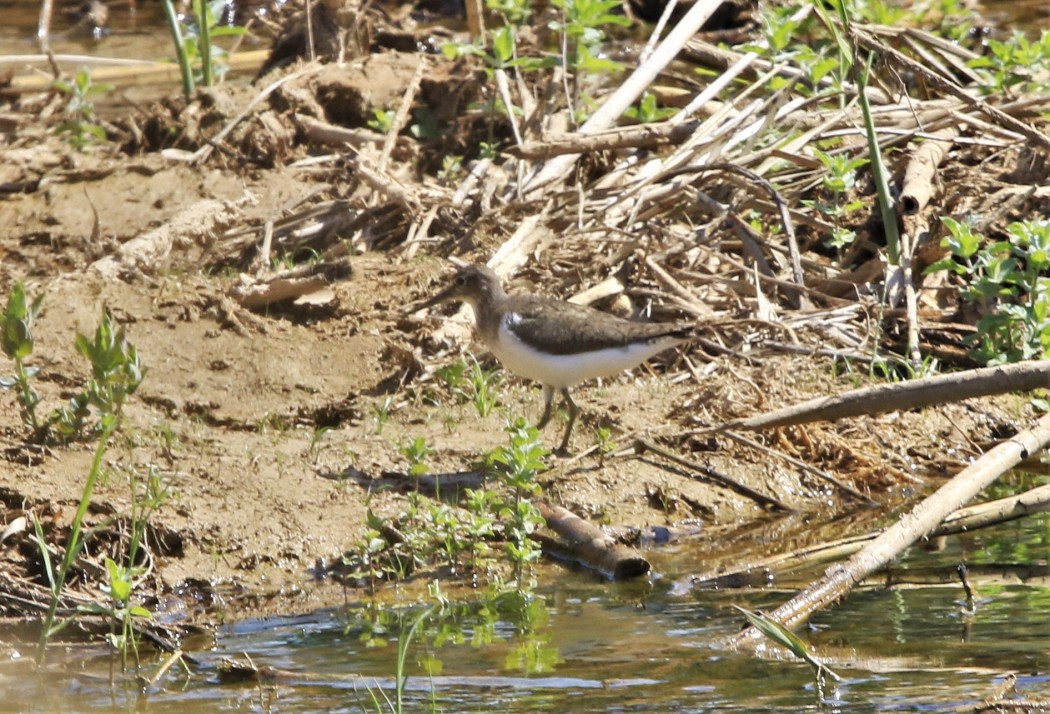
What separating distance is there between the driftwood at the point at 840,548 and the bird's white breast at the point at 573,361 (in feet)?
4.75

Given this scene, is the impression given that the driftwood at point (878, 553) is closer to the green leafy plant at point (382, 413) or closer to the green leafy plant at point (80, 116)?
the green leafy plant at point (382, 413)

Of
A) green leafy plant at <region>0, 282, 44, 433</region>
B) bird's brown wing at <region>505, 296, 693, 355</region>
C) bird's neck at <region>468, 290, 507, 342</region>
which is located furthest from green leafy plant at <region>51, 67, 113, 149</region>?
bird's brown wing at <region>505, 296, 693, 355</region>

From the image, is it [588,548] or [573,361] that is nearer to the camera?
[588,548]

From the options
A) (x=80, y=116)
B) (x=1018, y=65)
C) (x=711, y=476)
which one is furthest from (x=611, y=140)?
(x=80, y=116)

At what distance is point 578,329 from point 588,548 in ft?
4.30

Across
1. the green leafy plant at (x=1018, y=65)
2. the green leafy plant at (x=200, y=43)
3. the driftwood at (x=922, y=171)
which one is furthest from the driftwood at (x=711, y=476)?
the green leafy plant at (x=200, y=43)

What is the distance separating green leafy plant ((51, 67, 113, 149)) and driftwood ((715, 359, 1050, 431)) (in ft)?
19.5

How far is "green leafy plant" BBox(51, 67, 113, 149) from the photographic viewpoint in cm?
1017

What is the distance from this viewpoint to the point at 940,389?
6043 millimetres

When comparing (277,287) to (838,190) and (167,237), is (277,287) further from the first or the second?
(838,190)

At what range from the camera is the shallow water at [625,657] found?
467 cm

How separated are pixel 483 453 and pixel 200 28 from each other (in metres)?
4.72

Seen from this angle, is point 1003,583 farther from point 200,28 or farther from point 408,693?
point 200,28

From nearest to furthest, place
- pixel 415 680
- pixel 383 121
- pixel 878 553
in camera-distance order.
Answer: pixel 415 680
pixel 878 553
pixel 383 121
